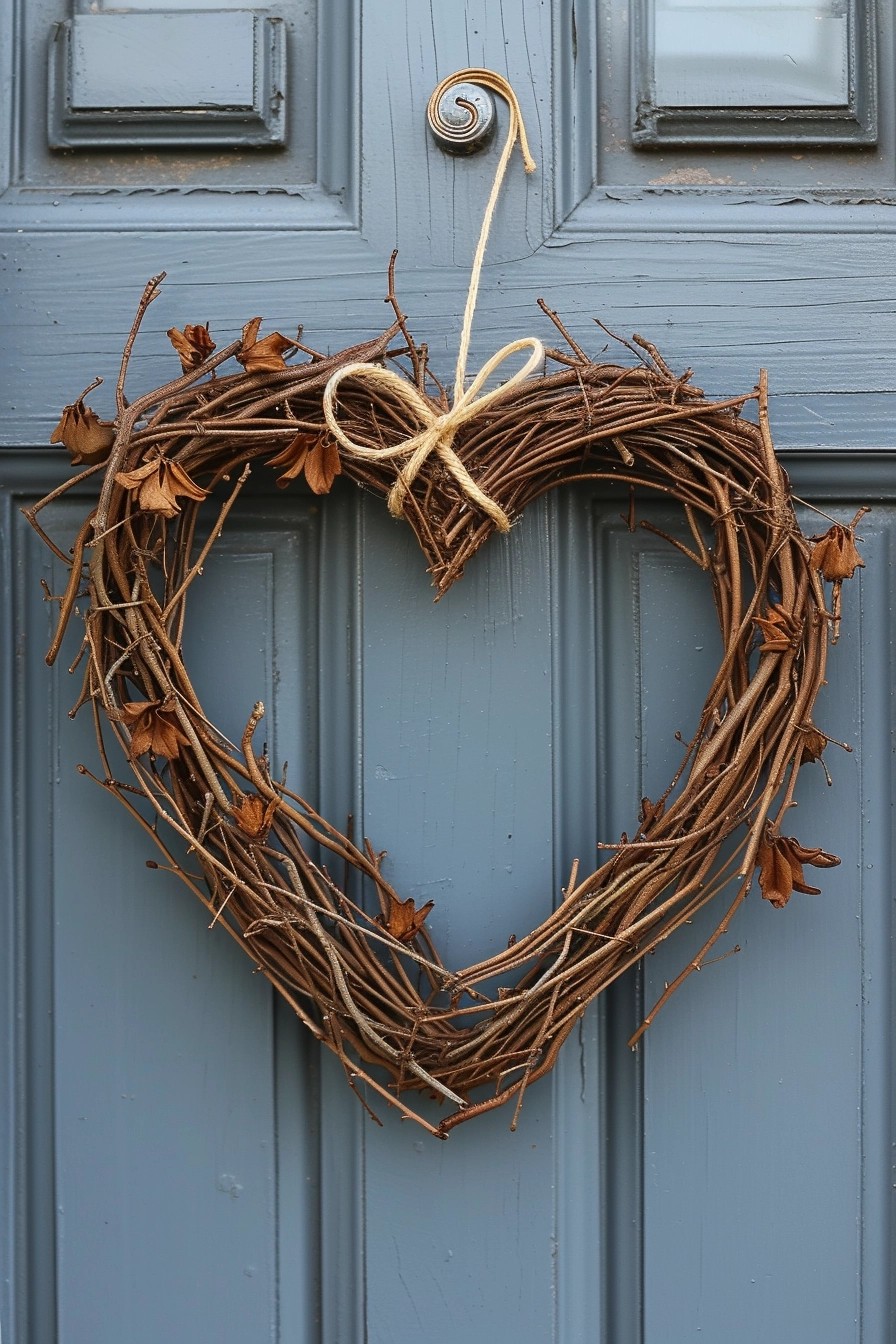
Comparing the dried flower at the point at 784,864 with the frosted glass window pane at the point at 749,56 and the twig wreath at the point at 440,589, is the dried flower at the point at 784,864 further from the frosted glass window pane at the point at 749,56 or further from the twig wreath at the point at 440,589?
the frosted glass window pane at the point at 749,56

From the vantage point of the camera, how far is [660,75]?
95cm

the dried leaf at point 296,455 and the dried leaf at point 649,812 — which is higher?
the dried leaf at point 296,455

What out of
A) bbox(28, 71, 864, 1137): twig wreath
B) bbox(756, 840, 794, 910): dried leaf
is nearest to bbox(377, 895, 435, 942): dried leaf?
bbox(28, 71, 864, 1137): twig wreath

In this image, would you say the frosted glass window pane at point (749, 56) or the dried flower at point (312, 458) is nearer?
the dried flower at point (312, 458)

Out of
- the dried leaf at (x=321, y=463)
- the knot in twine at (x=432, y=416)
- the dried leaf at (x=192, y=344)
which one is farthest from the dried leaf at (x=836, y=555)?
the dried leaf at (x=192, y=344)

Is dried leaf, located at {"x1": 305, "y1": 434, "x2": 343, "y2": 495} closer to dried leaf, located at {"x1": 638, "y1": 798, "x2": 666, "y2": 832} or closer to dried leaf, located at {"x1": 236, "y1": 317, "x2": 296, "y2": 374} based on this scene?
dried leaf, located at {"x1": 236, "y1": 317, "x2": 296, "y2": 374}

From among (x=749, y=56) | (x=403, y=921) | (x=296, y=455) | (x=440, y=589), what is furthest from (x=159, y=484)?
(x=749, y=56)

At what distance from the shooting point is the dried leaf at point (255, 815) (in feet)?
2.72

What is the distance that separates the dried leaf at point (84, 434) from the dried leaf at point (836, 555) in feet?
1.73

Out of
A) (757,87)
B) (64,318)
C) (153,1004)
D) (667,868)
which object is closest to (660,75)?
(757,87)

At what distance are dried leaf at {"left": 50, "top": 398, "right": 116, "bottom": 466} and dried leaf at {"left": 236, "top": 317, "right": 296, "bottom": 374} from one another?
116 millimetres

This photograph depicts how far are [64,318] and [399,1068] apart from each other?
0.65m

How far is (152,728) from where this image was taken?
2.72ft

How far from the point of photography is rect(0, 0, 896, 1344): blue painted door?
94cm
